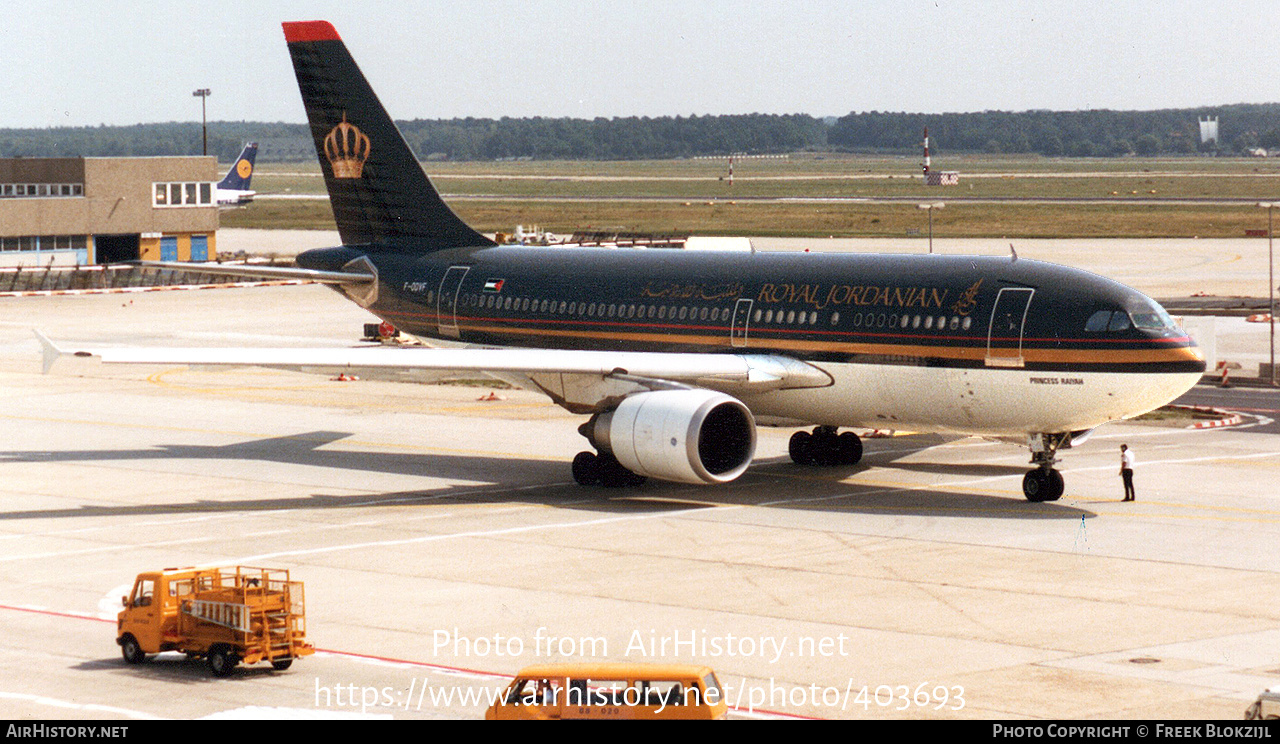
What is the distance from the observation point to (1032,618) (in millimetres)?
24625

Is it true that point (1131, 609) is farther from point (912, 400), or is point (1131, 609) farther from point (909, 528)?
point (912, 400)

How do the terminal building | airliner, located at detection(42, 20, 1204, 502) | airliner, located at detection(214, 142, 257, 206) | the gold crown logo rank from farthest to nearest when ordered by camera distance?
airliner, located at detection(214, 142, 257, 206) < the terminal building < the gold crown logo < airliner, located at detection(42, 20, 1204, 502)

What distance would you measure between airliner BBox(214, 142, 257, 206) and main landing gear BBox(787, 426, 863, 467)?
128m

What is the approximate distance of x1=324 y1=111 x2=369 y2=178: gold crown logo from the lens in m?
44.8

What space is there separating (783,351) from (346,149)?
1511 centimetres

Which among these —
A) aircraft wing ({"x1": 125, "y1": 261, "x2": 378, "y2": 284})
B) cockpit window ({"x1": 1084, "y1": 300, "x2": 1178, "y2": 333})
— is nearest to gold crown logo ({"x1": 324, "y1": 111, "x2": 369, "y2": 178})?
aircraft wing ({"x1": 125, "y1": 261, "x2": 378, "y2": 284})

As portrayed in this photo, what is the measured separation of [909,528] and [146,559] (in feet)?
47.4

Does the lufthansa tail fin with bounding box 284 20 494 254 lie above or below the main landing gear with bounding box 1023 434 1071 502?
above

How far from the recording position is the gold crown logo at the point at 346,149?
44844mm

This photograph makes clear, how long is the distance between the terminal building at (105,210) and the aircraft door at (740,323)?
224 ft

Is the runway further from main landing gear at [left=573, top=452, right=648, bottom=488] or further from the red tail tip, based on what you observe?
the red tail tip

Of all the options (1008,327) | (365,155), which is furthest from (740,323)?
(365,155)

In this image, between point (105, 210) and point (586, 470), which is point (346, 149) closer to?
point (586, 470)

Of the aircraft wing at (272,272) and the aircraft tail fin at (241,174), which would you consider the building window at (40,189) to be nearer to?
the aircraft wing at (272,272)
